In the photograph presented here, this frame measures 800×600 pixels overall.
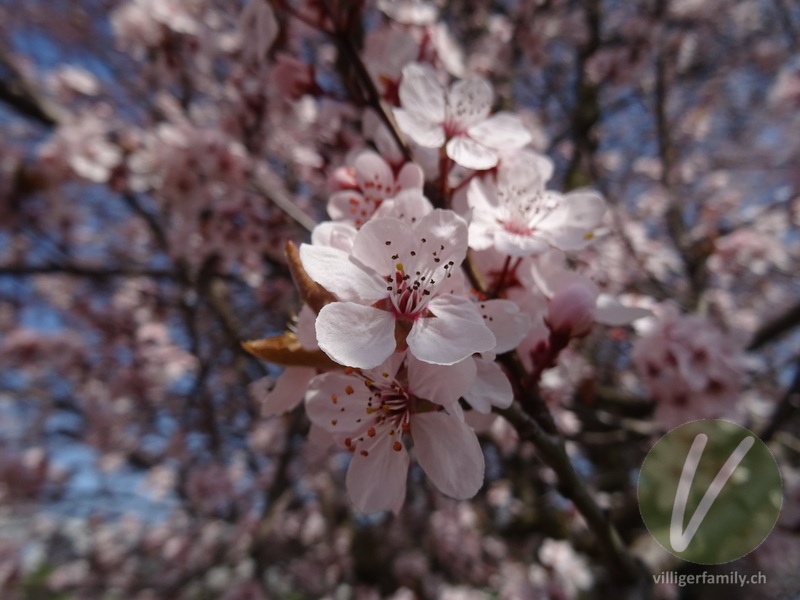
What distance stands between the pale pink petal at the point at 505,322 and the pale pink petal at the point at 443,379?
2.5 inches

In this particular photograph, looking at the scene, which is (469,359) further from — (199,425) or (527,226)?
(199,425)

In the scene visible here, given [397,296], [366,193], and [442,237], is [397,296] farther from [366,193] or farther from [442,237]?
[366,193]

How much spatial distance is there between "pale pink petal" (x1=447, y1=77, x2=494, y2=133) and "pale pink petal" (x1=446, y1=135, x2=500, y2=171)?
0.04 meters

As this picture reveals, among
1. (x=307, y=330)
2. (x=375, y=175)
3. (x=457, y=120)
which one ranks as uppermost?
(x=457, y=120)

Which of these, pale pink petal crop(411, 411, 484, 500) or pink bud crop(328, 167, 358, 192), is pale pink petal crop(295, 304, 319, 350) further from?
pink bud crop(328, 167, 358, 192)

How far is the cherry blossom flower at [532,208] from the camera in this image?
75cm

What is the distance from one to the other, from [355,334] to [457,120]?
448 millimetres

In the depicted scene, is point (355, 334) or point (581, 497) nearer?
point (355, 334)

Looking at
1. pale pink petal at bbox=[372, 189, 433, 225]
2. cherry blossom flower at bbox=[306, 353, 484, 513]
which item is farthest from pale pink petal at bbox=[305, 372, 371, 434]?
pale pink petal at bbox=[372, 189, 433, 225]

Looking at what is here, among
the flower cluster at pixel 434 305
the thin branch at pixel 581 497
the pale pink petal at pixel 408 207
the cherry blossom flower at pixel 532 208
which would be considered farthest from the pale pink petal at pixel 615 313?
the pale pink petal at pixel 408 207

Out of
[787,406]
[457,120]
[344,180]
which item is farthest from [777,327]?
[344,180]

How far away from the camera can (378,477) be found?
618mm

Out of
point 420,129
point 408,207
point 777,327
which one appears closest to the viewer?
point 408,207

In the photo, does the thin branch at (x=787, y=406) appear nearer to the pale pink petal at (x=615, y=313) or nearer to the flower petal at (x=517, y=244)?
the pale pink petal at (x=615, y=313)
